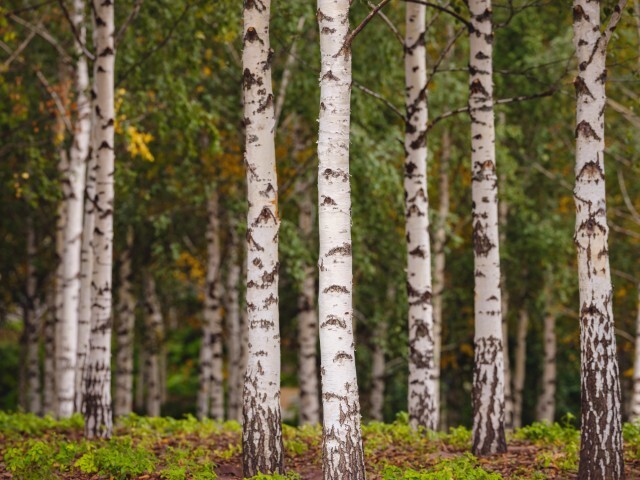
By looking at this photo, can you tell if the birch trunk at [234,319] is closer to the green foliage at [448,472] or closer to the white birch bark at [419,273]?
the white birch bark at [419,273]

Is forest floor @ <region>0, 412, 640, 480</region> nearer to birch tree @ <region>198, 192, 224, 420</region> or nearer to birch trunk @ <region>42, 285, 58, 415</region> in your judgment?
birch tree @ <region>198, 192, 224, 420</region>

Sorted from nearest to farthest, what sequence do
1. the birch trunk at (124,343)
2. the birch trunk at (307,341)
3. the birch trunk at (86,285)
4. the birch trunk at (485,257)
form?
the birch trunk at (485,257)
the birch trunk at (86,285)
the birch trunk at (307,341)
the birch trunk at (124,343)

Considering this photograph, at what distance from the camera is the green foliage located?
21.3 ft

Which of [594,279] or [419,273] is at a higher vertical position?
[419,273]

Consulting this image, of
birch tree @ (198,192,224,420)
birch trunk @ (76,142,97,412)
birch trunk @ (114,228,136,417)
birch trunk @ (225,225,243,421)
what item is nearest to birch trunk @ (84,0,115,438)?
birch trunk @ (76,142,97,412)

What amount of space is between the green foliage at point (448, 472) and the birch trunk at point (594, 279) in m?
0.87

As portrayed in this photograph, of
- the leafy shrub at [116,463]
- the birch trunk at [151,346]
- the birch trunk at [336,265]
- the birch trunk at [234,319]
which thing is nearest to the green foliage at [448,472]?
the birch trunk at [336,265]

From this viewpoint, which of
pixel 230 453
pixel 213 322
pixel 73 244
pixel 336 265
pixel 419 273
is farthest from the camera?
pixel 213 322

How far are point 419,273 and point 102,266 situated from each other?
12.9ft

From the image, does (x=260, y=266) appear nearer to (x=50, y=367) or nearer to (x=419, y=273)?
(x=419, y=273)

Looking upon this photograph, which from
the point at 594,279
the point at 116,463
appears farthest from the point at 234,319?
the point at 594,279

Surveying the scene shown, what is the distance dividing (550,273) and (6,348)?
78.3ft

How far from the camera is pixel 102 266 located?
9.34m

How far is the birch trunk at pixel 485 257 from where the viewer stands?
823 cm
